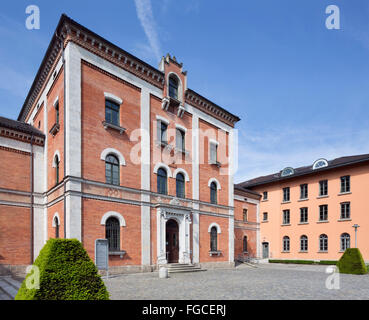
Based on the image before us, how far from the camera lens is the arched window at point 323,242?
104 ft

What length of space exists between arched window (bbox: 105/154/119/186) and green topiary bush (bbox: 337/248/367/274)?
17579 millimetres

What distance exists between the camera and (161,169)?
20938 millimetres

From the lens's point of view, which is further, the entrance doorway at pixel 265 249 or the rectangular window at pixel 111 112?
the entrance doorway at pixel 265 249

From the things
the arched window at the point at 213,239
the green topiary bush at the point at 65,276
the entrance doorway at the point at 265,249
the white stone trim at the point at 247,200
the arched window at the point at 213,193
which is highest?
the arched window at the point at 213,193

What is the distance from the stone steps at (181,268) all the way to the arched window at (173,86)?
12529 millimetres

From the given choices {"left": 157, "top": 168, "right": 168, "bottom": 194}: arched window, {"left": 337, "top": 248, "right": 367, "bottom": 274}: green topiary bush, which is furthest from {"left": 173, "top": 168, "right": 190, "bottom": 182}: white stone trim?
{"left": 337, "top": 248, "right": 367, "bottom": 274}: green topiary bush

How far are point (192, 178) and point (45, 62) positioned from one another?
1339cm

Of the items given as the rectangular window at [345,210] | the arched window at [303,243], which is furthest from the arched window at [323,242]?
the rectangular window at [345,210]

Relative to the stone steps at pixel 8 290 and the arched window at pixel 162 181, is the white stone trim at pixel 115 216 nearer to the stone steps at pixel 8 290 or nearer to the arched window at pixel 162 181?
the arched window at pixel 162 181

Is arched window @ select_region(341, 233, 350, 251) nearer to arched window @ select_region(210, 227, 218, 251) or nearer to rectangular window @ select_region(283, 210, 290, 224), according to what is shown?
rectangular window @ select_region(283, 210, 290, 224)

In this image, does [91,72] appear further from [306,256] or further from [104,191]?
[306,256]

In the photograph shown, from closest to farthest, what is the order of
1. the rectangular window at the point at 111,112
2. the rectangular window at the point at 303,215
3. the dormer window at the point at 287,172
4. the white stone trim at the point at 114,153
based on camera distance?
1. the white stone trim at the point at 114,153
2. the rectangular window at the point at 111,112
3. the rectangular window at the point at 303,215
4. the dormer window at the point at 287,172

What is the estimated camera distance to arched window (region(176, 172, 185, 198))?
73.0 ft
